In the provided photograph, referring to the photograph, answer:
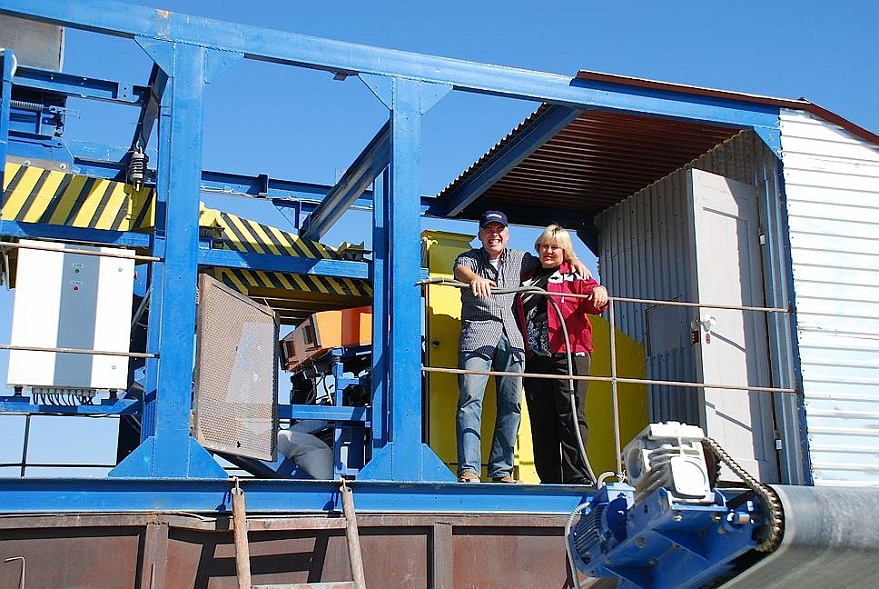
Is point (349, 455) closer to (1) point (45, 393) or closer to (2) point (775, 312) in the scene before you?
(1) point (45, 393)

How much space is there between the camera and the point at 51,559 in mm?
5586

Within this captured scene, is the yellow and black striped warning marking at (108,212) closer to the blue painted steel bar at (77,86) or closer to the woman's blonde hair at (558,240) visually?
the blue painted steel bar at (77,86)

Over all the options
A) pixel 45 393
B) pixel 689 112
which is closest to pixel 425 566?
pixel 45 393

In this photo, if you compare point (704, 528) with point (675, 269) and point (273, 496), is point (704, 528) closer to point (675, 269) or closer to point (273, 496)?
point (273, 496)

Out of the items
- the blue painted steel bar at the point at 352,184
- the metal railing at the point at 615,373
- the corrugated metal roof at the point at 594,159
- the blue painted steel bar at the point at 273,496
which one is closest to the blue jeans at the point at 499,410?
the metal railing at the point at 615,373

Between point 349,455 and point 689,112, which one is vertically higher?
point 689,112

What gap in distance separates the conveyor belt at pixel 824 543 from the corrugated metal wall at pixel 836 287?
4.62 m

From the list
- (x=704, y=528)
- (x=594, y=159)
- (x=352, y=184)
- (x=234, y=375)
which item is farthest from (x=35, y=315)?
(x=594, y=159)

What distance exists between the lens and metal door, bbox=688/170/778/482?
27.0 feet

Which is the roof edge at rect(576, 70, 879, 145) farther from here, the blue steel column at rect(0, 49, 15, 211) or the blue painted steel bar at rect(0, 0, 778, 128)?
the blue steel column at rect(0, 49, 15, 211)

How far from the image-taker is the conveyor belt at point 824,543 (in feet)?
11.1

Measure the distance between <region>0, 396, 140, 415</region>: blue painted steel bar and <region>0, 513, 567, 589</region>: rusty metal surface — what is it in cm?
184

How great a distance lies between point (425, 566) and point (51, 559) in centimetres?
218

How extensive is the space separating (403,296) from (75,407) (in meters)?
2.68
